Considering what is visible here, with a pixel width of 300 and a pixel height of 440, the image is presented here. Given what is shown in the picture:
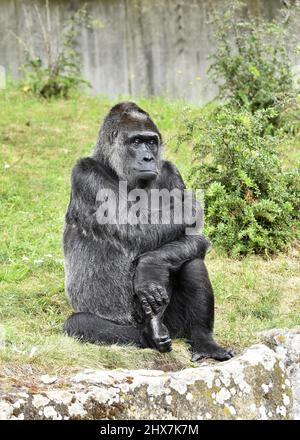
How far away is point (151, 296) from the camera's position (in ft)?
17.2

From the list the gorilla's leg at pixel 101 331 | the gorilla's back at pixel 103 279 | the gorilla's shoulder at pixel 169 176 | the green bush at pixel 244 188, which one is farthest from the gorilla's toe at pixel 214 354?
the green bush at pixel 244 188

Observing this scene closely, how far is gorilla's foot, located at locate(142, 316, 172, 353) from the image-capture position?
521 centimetres

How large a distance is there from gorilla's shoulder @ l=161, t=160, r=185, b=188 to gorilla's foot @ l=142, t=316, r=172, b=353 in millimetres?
928

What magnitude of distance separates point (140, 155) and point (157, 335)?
1.15m

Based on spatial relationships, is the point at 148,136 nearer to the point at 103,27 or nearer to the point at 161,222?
the point at 161,222

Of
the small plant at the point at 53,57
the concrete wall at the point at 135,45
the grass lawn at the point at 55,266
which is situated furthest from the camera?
the concrete wall at the point at 135,45

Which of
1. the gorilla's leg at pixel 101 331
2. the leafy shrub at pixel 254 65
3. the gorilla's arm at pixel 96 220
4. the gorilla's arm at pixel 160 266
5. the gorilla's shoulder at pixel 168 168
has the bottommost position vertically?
the gorilla's leg at pixel 101 331

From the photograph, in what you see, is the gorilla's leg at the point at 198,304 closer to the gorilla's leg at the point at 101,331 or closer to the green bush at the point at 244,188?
the gorilla's leg at the point at 101,331

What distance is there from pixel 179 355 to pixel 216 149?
2.72m

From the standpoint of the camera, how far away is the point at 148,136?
5457 mm

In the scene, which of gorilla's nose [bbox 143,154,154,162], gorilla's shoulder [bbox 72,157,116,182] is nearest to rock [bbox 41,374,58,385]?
gorilla's shoulder [bbox 72,157,116,182]

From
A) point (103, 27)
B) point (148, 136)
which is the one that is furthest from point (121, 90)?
point (148, 136)

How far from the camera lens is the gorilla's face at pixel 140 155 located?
5.39 m

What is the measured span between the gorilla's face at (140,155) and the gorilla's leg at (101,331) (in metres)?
0.94
